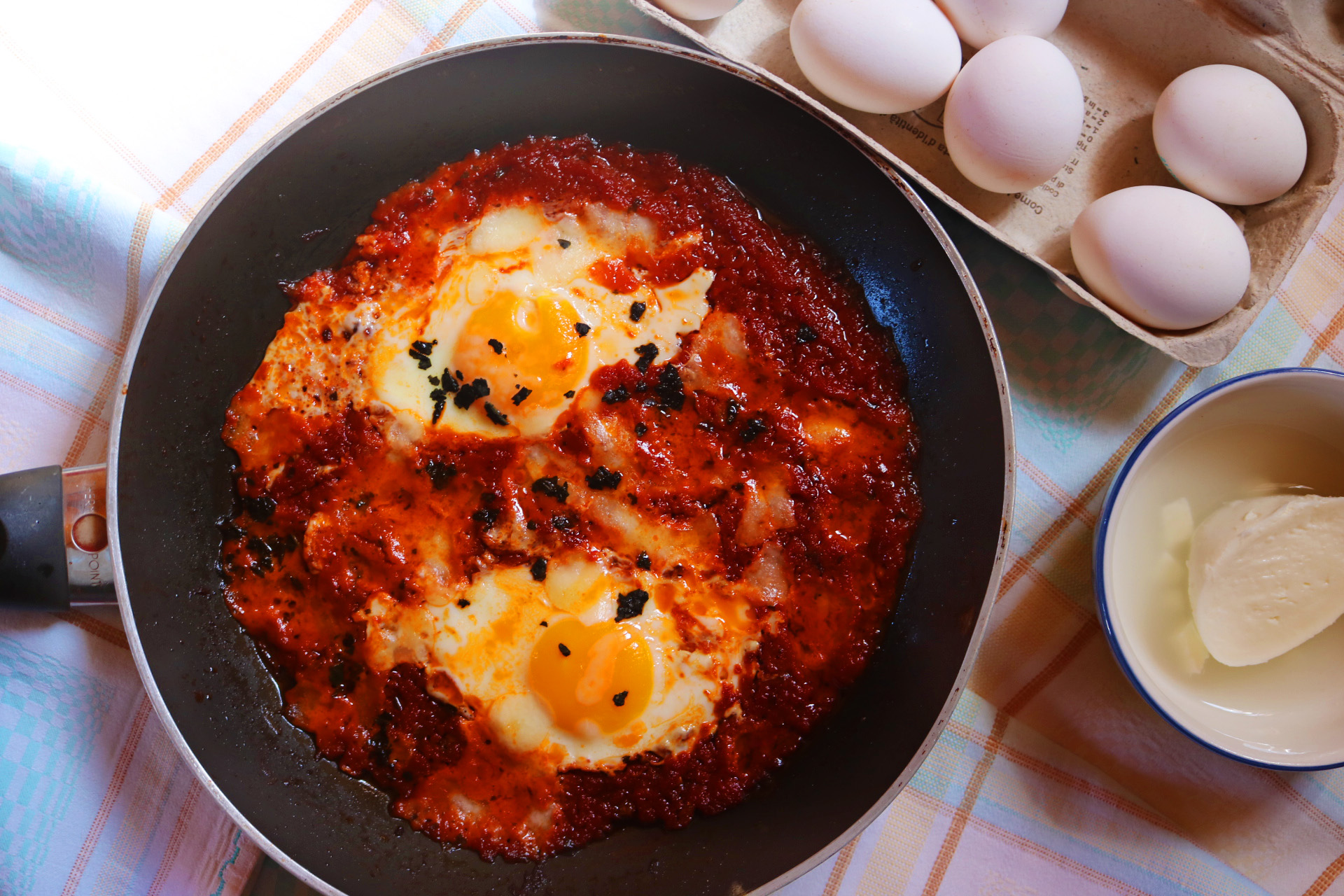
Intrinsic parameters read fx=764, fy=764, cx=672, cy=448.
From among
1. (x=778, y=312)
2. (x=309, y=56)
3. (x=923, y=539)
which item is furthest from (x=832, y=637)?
(x=309, y=56)

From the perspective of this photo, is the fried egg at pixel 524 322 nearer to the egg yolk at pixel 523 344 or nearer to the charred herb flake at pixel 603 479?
the egg yolk at pixel 523 344

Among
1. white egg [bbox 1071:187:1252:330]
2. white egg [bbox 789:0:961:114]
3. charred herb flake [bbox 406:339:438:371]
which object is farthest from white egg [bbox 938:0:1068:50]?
charred herb flake [bbox 406:339:438:371]

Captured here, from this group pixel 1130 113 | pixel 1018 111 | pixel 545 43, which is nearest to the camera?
pixel 1018 111

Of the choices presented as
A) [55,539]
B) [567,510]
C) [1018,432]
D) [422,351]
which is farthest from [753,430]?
[55,539]

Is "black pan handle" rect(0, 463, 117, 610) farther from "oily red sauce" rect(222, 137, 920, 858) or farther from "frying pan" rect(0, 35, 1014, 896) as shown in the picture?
"oily red sauce" rect(222, 137, 920, 858)

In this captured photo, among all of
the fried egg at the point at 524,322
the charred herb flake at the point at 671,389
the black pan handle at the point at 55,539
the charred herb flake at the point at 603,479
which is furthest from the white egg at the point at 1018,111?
the black pan handle at the point at 55,539

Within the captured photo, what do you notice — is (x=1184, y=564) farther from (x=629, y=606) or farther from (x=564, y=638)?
(x=564, y=638)
